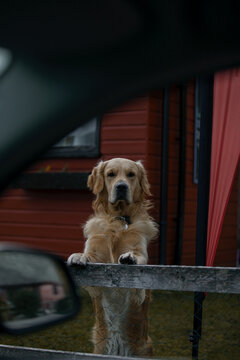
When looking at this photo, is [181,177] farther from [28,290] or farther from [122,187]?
[28,290]

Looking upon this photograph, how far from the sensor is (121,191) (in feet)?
14.8

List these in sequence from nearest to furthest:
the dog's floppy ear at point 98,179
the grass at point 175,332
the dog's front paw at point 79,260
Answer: the dog's front paw at point 79,260
the dog's floppy ear at point 98,179
the grass at point 175,332

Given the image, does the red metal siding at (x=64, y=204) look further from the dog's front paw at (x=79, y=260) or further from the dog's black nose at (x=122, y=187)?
the dog's front paw at (x=79, y=260)

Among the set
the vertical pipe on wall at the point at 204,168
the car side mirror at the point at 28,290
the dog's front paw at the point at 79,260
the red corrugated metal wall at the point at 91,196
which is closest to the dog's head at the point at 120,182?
the vertical pipe on wall at the point at 204,168

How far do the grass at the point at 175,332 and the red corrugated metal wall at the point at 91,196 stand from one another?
55.0 inches

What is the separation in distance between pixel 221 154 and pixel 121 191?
0.86m

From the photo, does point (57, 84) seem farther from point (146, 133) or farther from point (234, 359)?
point (146, 133)

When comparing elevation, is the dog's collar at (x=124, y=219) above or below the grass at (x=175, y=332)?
above

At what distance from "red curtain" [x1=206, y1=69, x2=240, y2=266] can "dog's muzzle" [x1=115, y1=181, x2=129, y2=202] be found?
0.69 metres

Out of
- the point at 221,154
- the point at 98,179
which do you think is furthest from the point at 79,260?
the point at 221,154

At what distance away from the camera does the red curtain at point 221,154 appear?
4.44 m

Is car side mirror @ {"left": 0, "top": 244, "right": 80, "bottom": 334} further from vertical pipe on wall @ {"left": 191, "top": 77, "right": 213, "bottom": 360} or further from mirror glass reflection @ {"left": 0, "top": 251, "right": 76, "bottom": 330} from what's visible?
vertical pipe on wall @ {"left": 191, "top": 77, "right": 213, "bottom": 360}

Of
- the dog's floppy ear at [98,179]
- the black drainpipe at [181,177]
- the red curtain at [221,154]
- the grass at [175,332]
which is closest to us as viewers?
the red curtain at [221,154]

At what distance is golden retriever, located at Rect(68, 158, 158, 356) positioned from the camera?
411cm
